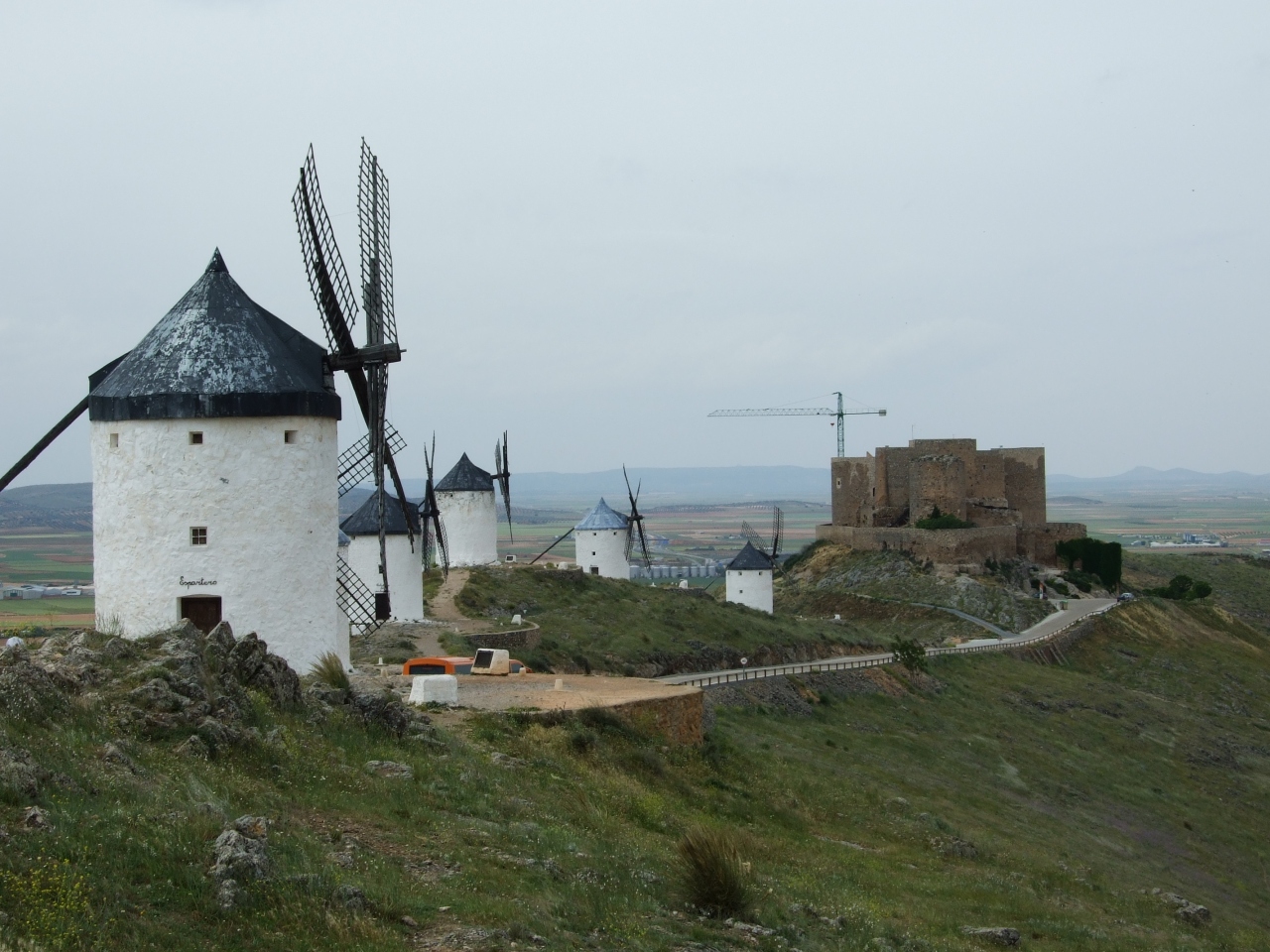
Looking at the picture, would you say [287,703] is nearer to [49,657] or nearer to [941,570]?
[49,657]

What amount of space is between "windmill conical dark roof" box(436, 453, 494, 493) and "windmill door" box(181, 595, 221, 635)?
28.8 m

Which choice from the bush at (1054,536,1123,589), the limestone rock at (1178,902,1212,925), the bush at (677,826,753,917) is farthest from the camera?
the bush at (1054,536,1123,589)

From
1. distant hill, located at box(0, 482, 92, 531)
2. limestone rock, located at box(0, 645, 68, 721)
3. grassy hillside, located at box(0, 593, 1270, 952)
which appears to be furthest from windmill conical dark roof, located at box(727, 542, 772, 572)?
distant hill, located at box(0, 482, 92, 531)

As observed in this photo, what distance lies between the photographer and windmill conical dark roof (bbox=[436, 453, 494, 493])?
4681 centimetres

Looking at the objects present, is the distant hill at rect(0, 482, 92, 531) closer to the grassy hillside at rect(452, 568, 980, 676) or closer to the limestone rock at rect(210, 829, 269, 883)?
the grassy hillside at rect(452, 568, 980, 676)

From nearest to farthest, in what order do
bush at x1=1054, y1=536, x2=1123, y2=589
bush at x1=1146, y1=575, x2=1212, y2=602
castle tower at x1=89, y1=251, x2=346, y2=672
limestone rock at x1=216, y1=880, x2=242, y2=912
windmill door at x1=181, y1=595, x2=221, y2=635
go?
limestone rock at x1=216, y1=880, x2=242, y2=912, castle tower at x1=89, y1=251, x2=346, y2=672, windmill door at x1=181, y1=595, x2=221, y2=635, bush at x1=1054, y1=536, x2=1123, y2=589, bush at x1=1146, y1=575, x2=1212, y2=602

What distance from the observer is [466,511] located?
4716 centimetres

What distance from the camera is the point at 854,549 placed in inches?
2534

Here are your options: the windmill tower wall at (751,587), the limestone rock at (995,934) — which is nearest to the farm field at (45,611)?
the limestone rock at (995,934)

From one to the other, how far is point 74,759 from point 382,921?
312 cm

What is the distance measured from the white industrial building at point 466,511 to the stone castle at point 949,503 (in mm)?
22411

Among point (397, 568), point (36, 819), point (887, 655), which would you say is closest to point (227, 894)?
point (36, 819)

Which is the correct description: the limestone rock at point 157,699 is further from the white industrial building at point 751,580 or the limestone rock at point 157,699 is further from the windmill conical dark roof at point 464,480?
the white industrial building at point 751,580

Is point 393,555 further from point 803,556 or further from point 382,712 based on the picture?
point 803,556
